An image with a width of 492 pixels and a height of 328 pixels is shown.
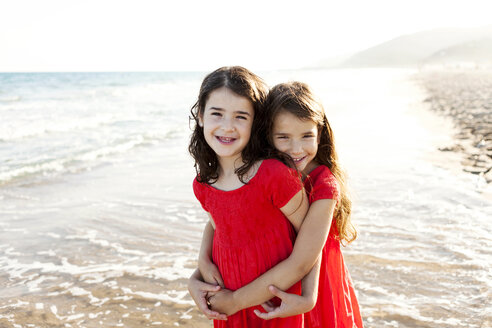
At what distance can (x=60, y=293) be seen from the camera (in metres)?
3.73

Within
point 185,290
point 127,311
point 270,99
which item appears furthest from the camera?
point 185,290

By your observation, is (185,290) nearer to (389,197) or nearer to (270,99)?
(270,99)

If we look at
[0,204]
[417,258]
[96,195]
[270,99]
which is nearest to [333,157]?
[270,99]

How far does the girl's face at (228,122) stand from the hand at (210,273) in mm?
552

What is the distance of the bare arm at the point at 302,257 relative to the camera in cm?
179

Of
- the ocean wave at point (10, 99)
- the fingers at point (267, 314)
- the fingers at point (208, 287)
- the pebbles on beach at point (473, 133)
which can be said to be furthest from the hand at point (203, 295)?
the ocean wave at point (10, 99)

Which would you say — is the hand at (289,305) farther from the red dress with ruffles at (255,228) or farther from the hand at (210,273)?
the hand at (210,273)

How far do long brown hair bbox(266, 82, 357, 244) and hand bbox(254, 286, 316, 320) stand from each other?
405 mm

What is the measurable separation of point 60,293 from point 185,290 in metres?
1.10

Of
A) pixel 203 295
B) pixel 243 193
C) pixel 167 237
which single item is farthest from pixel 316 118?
pixel 167 237

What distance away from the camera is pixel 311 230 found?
1804mm

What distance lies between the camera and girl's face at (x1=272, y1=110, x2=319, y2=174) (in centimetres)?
194

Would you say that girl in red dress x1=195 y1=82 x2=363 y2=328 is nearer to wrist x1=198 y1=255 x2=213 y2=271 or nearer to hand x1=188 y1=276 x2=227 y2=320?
hand x1=188 y1=276 x2=227 y2=320

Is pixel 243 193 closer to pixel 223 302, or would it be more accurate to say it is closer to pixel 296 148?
pixel 296 148
